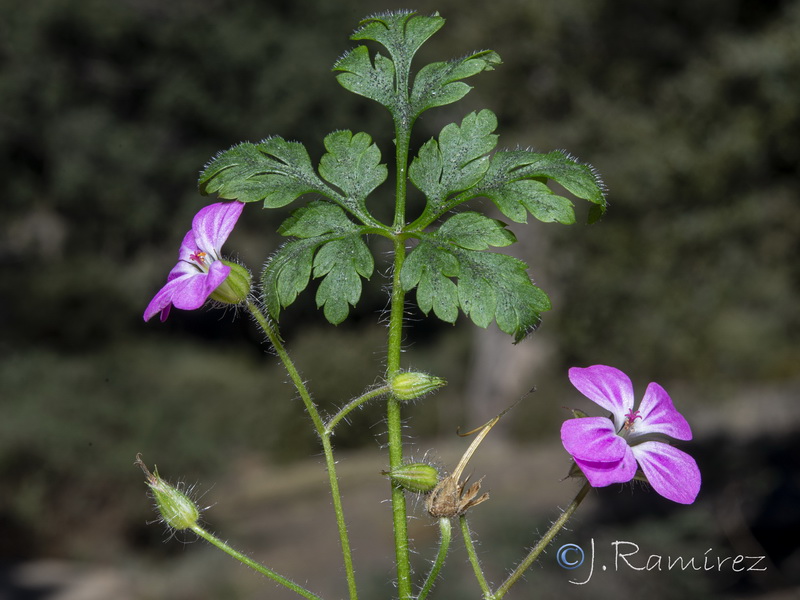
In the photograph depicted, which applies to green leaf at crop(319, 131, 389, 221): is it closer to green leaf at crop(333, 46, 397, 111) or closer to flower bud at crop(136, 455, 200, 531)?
green leaf at crop(333, 46, 397, 111)

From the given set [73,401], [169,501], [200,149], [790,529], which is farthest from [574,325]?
[169,501]

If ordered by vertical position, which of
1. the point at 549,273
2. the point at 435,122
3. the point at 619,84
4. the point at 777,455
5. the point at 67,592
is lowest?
A: the point at 67,592

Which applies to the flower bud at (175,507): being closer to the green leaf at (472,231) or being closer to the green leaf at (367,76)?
the green leaf at (472,231)

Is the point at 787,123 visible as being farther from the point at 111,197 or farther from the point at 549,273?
the point at 111,197

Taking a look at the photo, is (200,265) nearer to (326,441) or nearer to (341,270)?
(341,270)

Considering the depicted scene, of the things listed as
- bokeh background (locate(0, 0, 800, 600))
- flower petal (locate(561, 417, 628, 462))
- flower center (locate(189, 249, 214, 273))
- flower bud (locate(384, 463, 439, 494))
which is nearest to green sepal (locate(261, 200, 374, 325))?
flower center (locate(189, 249, 214, 273))

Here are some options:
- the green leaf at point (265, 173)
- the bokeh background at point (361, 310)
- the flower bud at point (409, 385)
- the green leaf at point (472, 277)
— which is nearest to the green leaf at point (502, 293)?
the green leaf at point (472, 277)

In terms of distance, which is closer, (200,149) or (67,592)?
(67,592)
